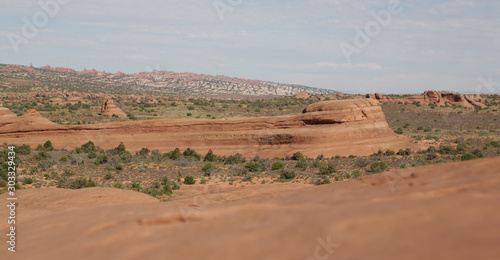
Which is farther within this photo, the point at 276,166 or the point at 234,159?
the point at 234,159

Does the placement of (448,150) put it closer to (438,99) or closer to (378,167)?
(378,167)

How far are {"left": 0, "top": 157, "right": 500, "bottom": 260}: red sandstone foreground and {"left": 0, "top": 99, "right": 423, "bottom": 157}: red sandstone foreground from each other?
934 inches

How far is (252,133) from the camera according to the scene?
3172 centimetres

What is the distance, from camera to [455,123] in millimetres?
50438

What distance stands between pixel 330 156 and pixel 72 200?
21.6 m

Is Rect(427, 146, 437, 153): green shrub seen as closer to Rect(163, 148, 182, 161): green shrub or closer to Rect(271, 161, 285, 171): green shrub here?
Rect(271, 161, 285, 171): green shrub

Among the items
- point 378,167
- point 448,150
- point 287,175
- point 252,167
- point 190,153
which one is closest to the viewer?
point 287,175

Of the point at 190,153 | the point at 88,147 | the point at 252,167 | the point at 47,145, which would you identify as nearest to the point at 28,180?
the point at 88,147

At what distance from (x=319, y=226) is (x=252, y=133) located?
92.1 feet

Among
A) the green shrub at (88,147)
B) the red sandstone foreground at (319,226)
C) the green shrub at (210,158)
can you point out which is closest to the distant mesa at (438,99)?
the green shrub at (210,158)

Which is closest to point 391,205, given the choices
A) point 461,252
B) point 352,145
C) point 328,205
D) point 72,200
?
point 328,205

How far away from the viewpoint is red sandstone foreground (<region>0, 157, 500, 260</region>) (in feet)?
9.98

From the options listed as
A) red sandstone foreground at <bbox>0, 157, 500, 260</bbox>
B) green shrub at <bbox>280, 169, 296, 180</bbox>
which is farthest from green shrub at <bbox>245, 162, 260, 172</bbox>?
red sandstone foreground at <bbox>0, 157, 500, 260</bbox>

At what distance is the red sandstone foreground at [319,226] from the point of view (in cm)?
304
